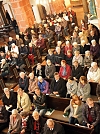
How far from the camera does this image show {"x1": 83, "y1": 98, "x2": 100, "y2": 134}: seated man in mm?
6145

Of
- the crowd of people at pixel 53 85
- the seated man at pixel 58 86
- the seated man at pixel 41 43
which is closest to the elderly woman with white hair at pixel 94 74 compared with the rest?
the crowd of people at pixel 53 85

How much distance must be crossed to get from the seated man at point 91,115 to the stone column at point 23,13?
1031cm

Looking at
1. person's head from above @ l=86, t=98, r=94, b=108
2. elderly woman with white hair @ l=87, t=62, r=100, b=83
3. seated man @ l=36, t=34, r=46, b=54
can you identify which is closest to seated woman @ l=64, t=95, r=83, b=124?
person's head from above @ l=86, t=98, r=94, b=108

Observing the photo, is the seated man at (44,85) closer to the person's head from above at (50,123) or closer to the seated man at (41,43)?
the person's head from above at (50,123)

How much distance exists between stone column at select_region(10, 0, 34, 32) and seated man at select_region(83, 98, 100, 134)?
1031 centimetres

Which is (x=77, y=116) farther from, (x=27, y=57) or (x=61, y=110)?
(x=27, y=57)

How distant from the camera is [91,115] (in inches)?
247

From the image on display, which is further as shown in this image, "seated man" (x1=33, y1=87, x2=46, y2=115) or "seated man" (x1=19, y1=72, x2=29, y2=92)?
"seated man" (x1=19, y1=72, x2=29, y2=92)

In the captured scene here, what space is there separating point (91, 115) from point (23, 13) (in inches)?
413

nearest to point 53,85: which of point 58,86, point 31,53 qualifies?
point 58,86

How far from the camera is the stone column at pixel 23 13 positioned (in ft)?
50.1

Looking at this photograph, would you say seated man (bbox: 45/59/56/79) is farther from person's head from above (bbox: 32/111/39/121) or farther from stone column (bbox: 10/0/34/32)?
stone column (bbox: 10/0/34/32)

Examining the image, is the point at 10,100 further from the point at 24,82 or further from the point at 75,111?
the point at 75,111

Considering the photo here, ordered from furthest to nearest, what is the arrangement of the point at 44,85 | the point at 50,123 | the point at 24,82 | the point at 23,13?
1. the point at 23,13
2. the point at 24,82
3. the point at 44,85
4. the point at 50,123
